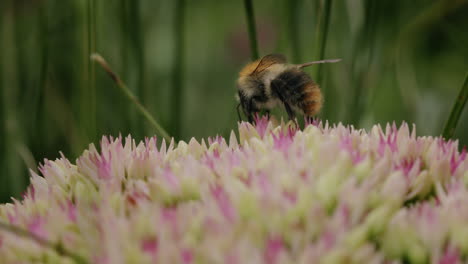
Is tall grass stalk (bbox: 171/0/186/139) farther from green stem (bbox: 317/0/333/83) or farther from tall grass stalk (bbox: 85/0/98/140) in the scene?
green stem (bbox: 317/0/333/83)

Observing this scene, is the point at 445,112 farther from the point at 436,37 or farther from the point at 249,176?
the point at 249,176

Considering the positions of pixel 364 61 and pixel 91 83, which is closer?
pixel 91 83

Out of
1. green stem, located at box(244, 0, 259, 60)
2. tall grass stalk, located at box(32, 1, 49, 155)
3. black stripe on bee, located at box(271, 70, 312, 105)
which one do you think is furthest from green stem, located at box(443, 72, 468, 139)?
tall grass stalk, located at box(32, 1, 49, 155)

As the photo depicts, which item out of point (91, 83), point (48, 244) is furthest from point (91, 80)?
point (48, 244)

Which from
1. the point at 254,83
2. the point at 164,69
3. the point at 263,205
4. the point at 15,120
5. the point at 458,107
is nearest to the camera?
the point at 263,205

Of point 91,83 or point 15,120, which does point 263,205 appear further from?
point 15,120

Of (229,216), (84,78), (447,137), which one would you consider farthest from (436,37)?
(229,216)
